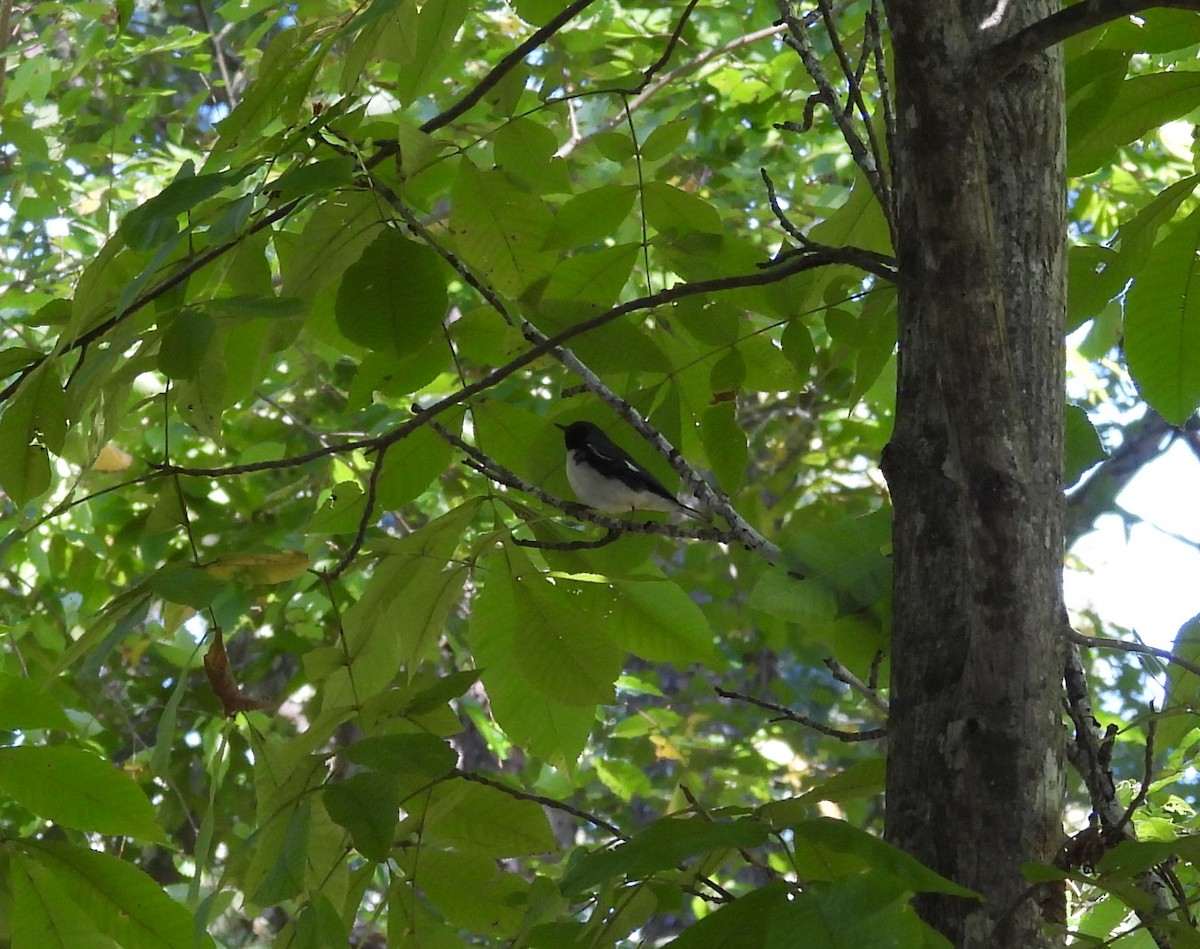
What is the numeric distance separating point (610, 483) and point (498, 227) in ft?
5.72

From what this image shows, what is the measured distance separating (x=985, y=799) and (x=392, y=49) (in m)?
1.18

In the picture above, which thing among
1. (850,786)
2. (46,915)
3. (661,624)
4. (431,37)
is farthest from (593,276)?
(46,915)

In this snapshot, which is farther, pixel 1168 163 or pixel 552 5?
pixel 1168 163

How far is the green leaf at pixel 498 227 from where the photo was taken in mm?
1915

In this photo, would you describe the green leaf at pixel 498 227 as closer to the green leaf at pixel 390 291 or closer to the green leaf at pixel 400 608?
the green leaf at pixel 390 291

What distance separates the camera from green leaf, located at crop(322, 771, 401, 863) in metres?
1.23

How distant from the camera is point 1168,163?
17.6 ft

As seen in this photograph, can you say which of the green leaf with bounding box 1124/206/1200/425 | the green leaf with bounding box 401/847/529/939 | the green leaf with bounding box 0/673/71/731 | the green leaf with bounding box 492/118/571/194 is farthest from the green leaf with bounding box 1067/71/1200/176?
the green leaf with bounding box 0/673/71/731

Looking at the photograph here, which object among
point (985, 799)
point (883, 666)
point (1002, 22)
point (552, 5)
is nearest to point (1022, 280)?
point (1002, 22)

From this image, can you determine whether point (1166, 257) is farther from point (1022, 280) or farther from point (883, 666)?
point (883, 666)

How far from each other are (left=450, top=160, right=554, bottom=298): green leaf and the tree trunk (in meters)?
0.69

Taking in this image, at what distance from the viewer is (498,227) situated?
1.94 meters

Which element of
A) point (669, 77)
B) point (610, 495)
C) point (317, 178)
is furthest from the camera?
point (669, 77)

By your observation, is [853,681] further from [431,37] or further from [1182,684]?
[431,37]
